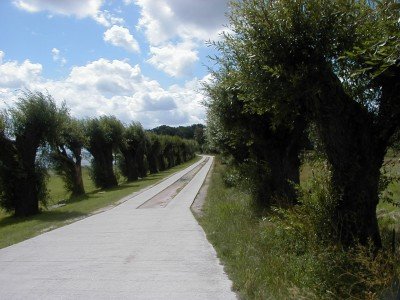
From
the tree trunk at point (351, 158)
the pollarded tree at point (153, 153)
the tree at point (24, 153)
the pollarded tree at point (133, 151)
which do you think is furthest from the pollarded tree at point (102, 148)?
the tree trunk at point (351, 158)

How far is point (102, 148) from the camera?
43.0 meters

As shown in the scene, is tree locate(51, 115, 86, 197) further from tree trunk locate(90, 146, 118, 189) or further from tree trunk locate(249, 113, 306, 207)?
tree trunk locate(249, 113, 306, 207)

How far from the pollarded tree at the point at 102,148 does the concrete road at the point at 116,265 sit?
28.2m

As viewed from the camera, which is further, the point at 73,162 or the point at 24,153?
the point at 73,162

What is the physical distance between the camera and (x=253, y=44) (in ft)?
23.4

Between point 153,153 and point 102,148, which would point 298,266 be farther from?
point 153,153

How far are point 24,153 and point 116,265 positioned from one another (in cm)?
1553

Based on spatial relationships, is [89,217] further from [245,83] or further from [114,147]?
[114,147]

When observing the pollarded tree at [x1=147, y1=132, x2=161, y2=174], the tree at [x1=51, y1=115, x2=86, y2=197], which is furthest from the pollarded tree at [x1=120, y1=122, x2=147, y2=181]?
the tree at [x1=51, y1=115, x2=86, y2=197]

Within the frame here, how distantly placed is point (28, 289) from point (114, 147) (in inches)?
1497

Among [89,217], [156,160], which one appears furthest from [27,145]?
[156,160]

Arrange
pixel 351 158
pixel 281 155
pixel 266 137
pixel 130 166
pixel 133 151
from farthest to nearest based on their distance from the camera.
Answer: pixel 133 151
pixel 130 166
pixel 281 155
pixel 266 137
pixel 351 158

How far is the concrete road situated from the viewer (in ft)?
22.7

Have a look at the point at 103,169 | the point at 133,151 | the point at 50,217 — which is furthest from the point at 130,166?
the point at 50,217
